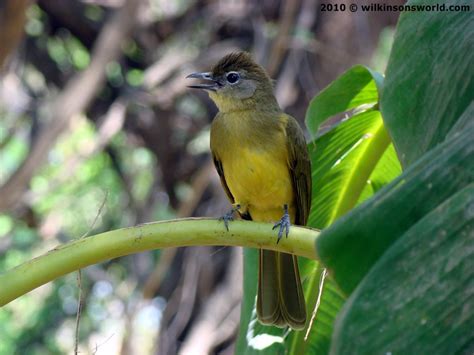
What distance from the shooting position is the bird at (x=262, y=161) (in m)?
2.79

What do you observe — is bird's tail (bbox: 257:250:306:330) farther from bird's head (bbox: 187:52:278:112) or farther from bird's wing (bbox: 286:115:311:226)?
bird's head (bbox: 187:52:278:112)

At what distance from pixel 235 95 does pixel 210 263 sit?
2.59 meters

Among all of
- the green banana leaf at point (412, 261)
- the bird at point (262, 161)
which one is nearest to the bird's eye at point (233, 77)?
the bird at point (262, 161)

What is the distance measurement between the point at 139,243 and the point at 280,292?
0.97m

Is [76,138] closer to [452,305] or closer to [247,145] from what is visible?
[247,145]

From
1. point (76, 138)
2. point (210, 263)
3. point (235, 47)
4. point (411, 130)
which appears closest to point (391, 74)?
point (411, 130)

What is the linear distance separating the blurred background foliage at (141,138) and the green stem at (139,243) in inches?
148

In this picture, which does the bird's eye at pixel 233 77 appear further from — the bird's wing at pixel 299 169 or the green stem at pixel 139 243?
the green stem at pixel 139 243

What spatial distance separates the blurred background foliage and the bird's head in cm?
206

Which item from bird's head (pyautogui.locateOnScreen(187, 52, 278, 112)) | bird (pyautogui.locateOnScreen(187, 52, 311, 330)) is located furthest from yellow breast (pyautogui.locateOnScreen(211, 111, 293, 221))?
bird's head (pyautogui.locateOnScreen(187, 52, 278, 112))

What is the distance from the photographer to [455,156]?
140cm

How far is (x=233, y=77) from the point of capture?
3396 millimetres

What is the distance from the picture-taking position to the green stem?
5.11 feet

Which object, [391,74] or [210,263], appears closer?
[391,74]
